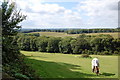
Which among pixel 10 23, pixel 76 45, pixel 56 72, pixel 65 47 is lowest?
pixel 65 47

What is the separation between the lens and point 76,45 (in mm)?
73938

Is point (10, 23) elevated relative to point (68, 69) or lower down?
elevated

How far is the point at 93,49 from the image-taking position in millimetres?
72938

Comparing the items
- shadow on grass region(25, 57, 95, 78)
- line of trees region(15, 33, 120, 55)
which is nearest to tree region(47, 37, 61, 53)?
line of trees region(15, 33, 120, 55)

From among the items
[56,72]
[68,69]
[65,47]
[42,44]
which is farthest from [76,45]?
[56,72]

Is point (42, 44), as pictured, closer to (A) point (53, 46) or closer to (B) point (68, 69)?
(A) point (53, 46)

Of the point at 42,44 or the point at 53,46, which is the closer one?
the point at 53,46

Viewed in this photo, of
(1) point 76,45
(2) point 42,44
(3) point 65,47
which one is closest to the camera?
(1) point 76,45

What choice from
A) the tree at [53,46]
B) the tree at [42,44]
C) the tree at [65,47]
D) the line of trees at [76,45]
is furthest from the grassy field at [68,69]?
the tree at [42,44]

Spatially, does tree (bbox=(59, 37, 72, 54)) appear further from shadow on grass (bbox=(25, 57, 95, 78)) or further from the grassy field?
shadow on grass (bbox=(25, 57, 95, 78))

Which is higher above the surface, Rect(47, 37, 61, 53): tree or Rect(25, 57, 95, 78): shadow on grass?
Rect(25, 57, 95, 78): shadow on grass

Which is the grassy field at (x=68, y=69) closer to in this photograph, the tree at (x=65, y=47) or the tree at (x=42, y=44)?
the tree at (x=65, y=47)

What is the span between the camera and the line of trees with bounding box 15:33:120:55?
72438 mm

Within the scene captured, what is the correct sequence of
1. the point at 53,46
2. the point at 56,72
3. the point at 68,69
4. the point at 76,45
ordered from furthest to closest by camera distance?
1. the point at 53,46
2. the point at 76,45
3. the point at 68,69
4. the point at 56,72
